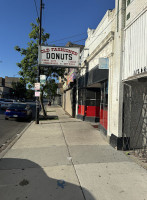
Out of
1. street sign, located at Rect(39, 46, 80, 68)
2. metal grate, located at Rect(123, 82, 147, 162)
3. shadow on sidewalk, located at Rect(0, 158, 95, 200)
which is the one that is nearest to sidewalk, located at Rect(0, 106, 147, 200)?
shadow on sidewalk, located at Rect(0, 158, 95, 200)

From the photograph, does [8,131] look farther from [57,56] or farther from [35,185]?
[35,185]

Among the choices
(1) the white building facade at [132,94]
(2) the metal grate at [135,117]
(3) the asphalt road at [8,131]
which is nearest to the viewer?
(1) the white building facade at [132,94]

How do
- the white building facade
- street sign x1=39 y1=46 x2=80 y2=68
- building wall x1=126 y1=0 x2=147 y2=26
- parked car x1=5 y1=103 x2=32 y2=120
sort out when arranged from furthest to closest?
parked car x1=5 y1=103 x2=32 y2=120, street sign x1=39 y1=46 x2=80 y2=68, the white building facade, building wall x1=126 y1=0 x2=147 y2=26

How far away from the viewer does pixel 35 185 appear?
3.28 m

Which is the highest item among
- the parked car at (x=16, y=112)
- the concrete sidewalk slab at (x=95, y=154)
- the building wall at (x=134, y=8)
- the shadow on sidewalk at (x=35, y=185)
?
the building wall at (x=134, y=8)

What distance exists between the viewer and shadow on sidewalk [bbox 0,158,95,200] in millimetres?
2936

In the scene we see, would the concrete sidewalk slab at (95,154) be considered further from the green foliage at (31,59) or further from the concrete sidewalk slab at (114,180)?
the green foliage at (31,59)

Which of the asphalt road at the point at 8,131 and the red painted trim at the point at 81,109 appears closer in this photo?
the asphalt road at the point at 8,131

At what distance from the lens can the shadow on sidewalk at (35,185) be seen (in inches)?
116

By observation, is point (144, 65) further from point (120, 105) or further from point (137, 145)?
point (137, 145)

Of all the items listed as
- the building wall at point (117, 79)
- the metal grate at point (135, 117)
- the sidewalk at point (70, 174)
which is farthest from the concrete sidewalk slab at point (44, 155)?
the metal grate at point (135, 117)

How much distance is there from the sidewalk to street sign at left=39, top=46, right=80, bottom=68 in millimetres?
6031

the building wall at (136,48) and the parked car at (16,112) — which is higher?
the building wall at (136,48)

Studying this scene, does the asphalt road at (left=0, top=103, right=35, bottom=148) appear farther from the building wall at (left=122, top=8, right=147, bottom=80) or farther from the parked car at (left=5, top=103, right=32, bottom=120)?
the building wall at (left=122, top=8, right=147, bottom=80)
